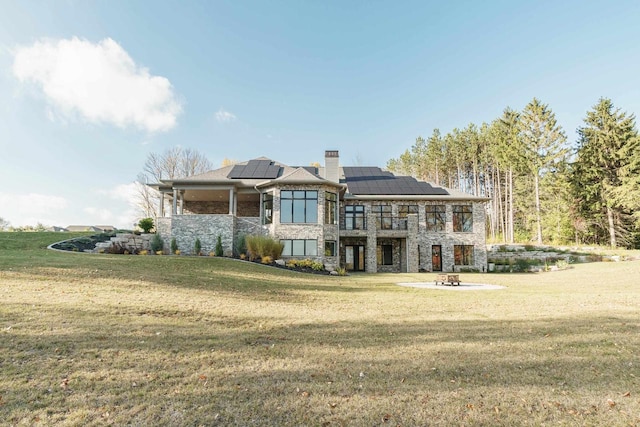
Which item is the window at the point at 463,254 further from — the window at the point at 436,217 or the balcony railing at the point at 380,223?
the balcony railing at the point at 380,223

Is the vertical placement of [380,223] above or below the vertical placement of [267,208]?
below

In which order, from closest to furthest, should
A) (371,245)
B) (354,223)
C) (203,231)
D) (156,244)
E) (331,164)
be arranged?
(156,244), (203,231), (371,245), (354,223), (331,164)

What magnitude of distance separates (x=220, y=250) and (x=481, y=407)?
17.7m

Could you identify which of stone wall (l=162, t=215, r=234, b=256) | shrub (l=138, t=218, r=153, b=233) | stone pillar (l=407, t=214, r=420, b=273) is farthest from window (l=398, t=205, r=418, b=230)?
shrub (l=138, t=218, r=153, b=233)

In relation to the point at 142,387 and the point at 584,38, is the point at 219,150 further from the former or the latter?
the point at 142,387

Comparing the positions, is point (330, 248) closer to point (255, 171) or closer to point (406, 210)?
point (406, 210)

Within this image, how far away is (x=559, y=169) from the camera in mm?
31203

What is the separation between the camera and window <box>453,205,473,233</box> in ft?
78.5

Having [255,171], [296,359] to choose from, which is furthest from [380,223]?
[296,359]

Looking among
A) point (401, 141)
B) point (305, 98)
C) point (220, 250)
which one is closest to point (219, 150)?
point (305, 98)

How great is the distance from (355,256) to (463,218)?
8493mm

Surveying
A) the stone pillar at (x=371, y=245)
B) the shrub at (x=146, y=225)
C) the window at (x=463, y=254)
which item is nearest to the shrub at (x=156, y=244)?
the shrub at (x=146, y=225)

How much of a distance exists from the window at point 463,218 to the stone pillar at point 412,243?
360 centimetres

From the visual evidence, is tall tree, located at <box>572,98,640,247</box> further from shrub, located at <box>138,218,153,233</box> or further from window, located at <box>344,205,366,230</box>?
shrub, located at <box>138,218,153,233</box>
